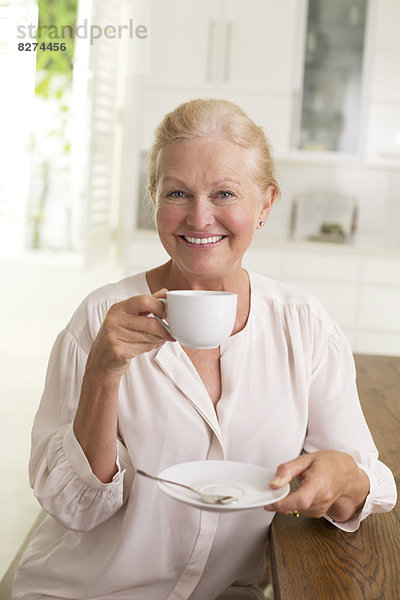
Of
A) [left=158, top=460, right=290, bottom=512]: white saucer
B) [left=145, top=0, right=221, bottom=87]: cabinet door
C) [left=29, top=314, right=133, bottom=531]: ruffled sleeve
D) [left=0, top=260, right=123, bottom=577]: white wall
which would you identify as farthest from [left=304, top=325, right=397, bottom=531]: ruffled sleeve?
[left=145, top=0, right=221, bottom=87]: cabinet door

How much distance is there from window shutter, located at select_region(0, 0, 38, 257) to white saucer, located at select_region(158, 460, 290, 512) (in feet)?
13.1

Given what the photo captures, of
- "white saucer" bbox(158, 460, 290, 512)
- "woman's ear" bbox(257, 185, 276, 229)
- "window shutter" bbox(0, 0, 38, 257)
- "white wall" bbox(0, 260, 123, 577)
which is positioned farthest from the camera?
"window shutter" bbox(0, 0, 38, 257)

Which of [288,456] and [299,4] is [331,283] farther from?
[288,456]

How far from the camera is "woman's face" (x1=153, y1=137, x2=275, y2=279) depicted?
1.28m

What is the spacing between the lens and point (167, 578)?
1302 mm

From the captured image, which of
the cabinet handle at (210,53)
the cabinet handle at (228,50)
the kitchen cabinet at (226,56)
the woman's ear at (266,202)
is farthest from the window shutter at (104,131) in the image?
the woman's ear at (266,202)

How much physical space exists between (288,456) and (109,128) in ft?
13.9

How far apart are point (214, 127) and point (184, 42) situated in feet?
11.5

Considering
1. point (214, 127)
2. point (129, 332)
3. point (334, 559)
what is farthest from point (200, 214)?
point (334, 559)

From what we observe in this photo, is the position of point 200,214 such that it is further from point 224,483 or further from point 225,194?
point 224,483

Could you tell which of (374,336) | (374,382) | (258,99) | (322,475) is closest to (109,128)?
(258,99)

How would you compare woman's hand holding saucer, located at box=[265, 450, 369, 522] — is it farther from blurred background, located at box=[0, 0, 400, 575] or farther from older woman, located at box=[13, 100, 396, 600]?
blurred background, located at box=[0, 0, 400, 575]

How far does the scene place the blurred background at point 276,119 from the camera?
14.7ft

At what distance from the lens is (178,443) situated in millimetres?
1289
